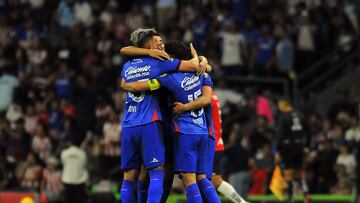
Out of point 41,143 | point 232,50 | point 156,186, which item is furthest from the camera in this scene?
point 232,50

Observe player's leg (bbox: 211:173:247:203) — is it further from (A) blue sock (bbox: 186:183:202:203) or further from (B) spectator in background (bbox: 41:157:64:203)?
(B) spectator in background (bbox: 41:157:64:203)

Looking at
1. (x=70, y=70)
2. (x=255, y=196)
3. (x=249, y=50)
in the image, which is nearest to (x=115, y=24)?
(x=70, y=70)

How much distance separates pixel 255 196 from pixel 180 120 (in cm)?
728

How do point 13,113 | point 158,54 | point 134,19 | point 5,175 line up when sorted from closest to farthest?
1. point 158,54
2. point 5,175
3. point 13,113
4. point 134,19

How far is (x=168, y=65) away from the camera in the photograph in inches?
549

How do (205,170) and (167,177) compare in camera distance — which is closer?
(205,170)

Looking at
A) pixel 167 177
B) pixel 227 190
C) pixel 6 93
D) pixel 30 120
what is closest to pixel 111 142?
pixel 30 120

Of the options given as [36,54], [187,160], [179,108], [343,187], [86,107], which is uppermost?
[36,54]

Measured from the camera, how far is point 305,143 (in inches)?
771

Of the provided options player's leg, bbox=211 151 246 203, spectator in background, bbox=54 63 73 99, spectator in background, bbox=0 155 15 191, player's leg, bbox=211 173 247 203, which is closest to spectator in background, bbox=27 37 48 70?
spectator in background, bbox=54 63 73 99

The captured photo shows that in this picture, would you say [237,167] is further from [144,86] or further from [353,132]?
[144,86]

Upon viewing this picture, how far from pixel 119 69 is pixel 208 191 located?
487 inches

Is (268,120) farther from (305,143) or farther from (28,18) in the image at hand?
(28,18)

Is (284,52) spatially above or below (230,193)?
above
